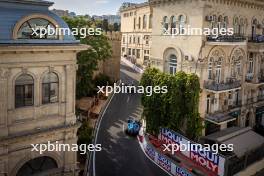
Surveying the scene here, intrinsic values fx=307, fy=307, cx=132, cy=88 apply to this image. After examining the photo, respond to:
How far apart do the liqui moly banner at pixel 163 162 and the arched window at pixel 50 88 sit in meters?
12.2

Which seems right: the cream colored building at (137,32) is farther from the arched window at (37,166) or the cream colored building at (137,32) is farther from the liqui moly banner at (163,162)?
the arched window at (37,166)

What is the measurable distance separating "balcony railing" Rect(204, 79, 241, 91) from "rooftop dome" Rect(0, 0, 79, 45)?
1710 cm

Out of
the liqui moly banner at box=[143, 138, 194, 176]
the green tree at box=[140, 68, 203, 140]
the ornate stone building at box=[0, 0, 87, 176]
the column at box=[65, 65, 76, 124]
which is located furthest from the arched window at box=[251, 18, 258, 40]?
the column at box=[65, 65, 76, 124]

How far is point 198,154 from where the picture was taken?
27297mm

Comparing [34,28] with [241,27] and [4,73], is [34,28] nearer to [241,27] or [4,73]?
[4,73]

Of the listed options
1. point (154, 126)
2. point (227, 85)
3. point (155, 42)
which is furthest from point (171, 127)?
point (155, 42)

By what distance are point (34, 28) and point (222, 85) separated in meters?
21.6

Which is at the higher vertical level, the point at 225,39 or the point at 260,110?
the point at 225,39

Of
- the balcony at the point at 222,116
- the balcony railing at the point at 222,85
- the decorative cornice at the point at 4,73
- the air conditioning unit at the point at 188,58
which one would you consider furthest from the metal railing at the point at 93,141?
the balcony railing at the point at 222,85

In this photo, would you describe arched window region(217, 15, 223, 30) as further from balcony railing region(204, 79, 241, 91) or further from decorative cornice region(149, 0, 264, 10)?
balcony railing region(204, 79, 241, 91)

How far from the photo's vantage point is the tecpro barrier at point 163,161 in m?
25.2

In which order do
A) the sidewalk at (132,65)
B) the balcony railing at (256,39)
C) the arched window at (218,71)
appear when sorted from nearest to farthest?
the arched window at (218,71) < the balcony railing at (256,39) < the sidewalk at (132,65)

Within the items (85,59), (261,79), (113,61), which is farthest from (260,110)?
(113,61)

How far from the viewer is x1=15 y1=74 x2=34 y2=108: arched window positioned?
17.4 meters
